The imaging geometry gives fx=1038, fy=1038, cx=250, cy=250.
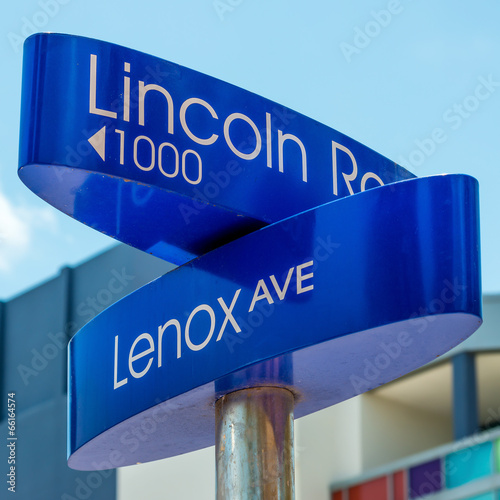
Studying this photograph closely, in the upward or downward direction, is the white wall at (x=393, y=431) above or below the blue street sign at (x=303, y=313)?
above

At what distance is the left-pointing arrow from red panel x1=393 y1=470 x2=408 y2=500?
13144 mm

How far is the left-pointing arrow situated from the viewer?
3.76 m

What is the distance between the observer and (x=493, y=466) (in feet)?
47.0

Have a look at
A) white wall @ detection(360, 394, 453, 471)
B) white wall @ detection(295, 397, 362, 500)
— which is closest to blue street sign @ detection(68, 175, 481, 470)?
white wall @ detection(295, 397, 362, 500)

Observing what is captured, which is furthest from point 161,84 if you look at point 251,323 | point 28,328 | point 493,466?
point 28,328

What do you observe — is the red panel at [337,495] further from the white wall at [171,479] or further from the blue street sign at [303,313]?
the blue street sign at [303,313]

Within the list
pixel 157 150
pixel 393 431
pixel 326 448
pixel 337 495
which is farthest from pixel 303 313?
pixel 393 431

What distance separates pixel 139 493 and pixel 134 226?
1394 cm

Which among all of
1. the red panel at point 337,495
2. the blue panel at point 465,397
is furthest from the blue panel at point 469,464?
the red panel at point 337,495

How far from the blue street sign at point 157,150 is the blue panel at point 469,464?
10.9 m

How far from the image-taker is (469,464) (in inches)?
585

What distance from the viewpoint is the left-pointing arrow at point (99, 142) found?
3.76 m

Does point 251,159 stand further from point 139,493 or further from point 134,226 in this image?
point 139,493

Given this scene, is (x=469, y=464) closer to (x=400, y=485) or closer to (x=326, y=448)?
(x=400, y=485)
